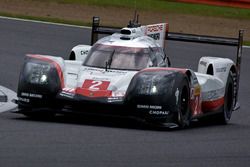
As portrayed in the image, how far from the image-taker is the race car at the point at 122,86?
12.4m

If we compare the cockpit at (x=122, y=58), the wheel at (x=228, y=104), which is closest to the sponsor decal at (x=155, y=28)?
the wheel at (x=228, y=104)

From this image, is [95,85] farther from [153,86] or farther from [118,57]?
[118,57]

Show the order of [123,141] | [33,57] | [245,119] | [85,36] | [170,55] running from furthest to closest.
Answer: [85,36] → [170,55] → [245,119] → [33,57] → [123,141]

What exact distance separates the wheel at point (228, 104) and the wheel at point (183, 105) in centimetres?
146

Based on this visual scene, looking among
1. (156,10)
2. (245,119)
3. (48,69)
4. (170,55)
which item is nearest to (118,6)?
(156,10)

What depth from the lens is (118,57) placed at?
1338cm

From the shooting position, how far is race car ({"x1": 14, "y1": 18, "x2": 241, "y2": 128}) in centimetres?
1238

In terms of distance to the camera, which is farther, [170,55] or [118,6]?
[118,6]

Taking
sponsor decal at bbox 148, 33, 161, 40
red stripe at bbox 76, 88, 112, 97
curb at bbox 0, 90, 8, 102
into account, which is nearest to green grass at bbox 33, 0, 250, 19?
sponsor decal at bbox 148, 33, 161, 40

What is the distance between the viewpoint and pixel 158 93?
40.5ft

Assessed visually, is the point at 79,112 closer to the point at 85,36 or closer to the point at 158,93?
the point at 158,93

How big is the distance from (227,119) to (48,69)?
314 cm

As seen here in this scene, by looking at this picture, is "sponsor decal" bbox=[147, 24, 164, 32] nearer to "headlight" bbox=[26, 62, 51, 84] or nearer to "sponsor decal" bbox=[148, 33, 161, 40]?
"sponsor decal" bbox=[148, 33, 161, 40]

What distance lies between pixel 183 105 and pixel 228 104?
2056 millimetres
